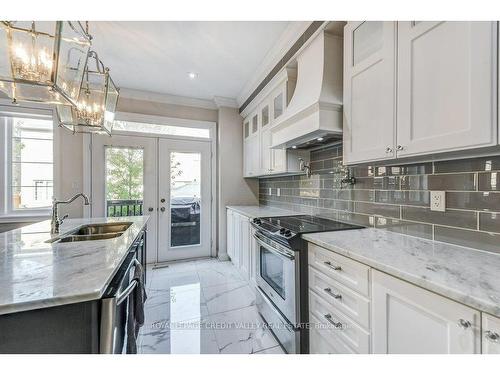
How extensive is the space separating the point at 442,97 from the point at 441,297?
2.91 ft

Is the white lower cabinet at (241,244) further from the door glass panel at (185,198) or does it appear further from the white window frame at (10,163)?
the white window frame at (10,163)

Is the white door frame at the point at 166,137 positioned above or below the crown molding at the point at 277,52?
below

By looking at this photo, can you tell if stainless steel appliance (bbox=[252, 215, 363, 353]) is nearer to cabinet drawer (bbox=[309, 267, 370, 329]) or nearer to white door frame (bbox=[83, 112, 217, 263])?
cabinet drawer (bbox=[309, 267, 370, 329])

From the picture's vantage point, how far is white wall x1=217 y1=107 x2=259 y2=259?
12.7 feet

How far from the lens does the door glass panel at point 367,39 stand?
1.45 m

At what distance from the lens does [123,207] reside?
353 centimetres

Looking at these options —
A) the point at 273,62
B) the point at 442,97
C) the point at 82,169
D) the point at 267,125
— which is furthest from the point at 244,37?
the point at 82,169

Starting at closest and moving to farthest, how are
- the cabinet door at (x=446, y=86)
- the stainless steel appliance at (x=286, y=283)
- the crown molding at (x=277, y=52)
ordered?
the cabinet door at (x=446, y=86)
the stainless steel appliance at (x=286, y=283)
the crown molding at (x=277, y=52)

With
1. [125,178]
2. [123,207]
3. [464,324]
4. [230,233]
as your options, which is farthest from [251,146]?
[464,324]

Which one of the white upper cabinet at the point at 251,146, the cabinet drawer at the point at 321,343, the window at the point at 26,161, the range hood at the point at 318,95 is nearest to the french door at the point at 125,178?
the window at the point at 26,161

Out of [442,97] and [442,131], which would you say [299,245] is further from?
[442,97]

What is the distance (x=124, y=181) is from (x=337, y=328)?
11.2ft

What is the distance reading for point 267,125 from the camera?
297cm

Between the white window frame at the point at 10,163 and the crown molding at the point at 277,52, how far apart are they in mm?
2789
